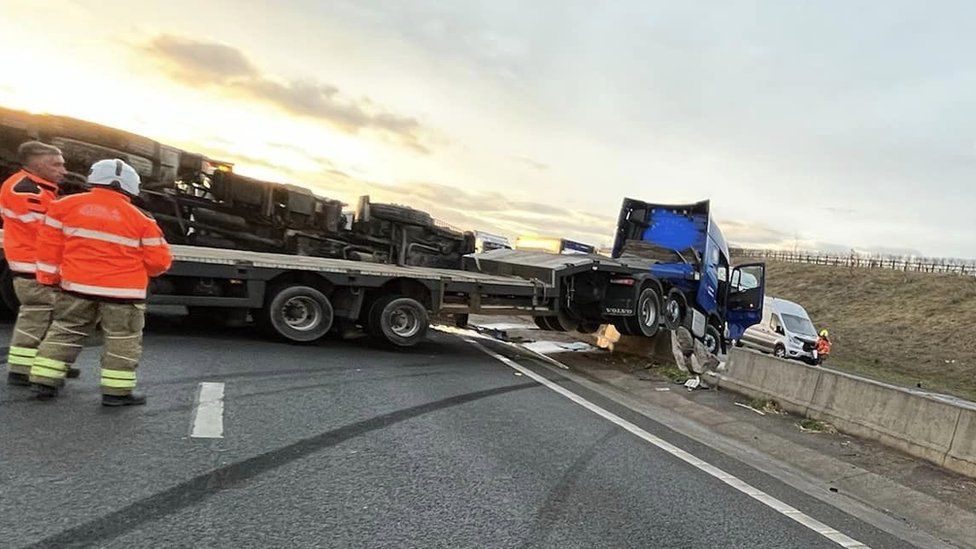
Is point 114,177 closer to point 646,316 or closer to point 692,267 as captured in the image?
point 646,316

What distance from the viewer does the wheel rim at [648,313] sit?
11.3 m

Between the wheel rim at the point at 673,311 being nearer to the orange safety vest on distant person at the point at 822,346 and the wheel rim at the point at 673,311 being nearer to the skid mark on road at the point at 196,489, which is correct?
Answer: the skid mark on road at the point at 196,489

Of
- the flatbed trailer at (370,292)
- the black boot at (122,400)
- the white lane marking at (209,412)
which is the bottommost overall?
the white lane marking at (209,412)

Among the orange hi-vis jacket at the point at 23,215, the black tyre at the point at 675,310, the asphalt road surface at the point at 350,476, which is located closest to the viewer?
the asphalt road surface at the point at 350,476

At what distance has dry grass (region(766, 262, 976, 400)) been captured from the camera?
2581 centimetres

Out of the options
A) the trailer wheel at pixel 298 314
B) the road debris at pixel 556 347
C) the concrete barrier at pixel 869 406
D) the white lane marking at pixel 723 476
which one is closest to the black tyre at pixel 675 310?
Result: the road debris at pixel 556 347

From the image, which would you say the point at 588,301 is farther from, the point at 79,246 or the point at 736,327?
the point at 79,246

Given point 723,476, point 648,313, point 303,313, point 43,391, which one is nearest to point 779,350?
point 648,313

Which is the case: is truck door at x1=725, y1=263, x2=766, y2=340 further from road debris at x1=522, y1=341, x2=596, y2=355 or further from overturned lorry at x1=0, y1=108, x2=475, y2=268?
overturned lorry at x1=0, y1=108, x2=475, y2=268

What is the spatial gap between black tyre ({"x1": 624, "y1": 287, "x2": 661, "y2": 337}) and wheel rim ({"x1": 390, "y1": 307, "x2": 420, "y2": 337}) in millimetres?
3707

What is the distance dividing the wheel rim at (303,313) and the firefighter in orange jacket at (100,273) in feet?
12.8

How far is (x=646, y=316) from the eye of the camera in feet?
37.5

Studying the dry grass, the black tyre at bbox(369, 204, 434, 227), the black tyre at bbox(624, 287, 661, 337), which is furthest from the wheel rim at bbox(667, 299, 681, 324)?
the dry grass

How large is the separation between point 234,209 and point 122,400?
26.4ft
